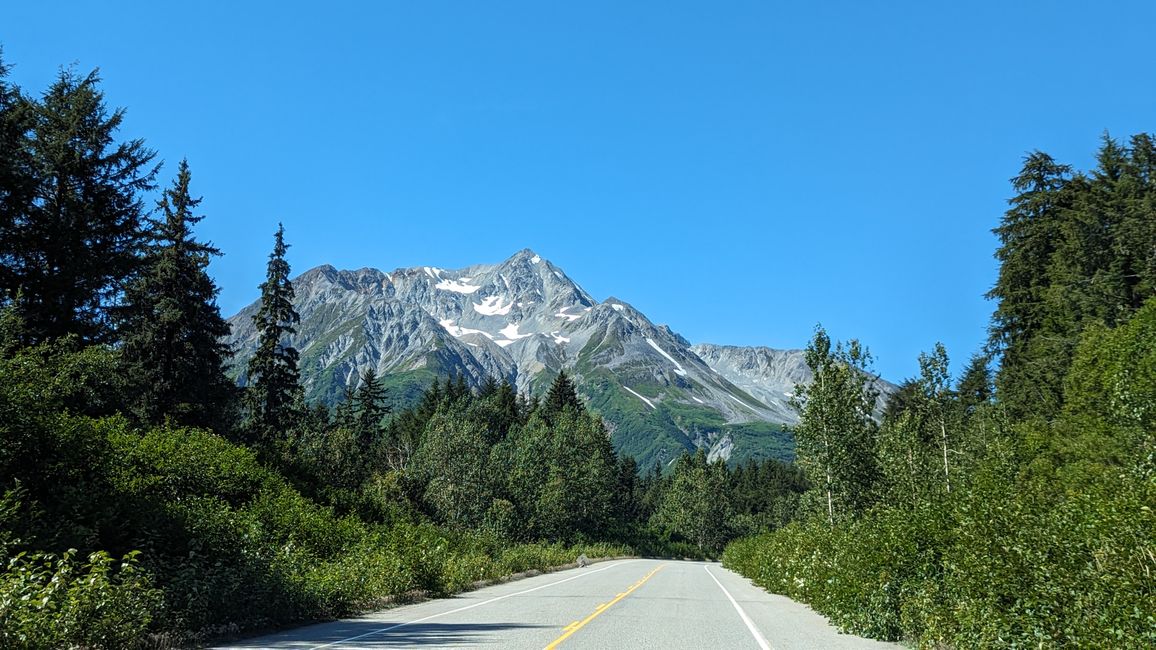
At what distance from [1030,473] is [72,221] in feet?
129

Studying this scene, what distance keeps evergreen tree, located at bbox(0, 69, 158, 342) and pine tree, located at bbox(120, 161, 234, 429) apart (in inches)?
52.9

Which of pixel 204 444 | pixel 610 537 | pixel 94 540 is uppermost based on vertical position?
pixel 204 444

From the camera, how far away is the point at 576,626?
12.6m

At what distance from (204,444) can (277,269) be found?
800 inches

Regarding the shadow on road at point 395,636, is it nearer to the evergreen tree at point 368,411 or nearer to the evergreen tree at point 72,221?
the evergreen tree at point 72,221

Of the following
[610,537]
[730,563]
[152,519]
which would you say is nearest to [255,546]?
[152,519]

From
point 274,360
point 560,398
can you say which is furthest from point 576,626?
point 560,398

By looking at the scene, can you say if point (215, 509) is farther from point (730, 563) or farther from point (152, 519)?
point (730, 563)

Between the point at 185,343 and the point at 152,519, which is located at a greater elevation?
the point at 185,343

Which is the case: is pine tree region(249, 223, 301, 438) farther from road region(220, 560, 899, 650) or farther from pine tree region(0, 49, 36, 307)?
road region(220, 560, 899, 650)

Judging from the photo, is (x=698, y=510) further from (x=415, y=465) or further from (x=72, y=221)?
(x=72, y=221)

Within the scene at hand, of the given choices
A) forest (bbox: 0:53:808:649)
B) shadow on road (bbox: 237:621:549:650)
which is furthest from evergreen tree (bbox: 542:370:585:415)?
shadow on road (bbox: 237:621:549:650)

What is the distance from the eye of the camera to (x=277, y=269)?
4197cm

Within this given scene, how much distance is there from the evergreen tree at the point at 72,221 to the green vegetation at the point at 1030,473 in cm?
2742
